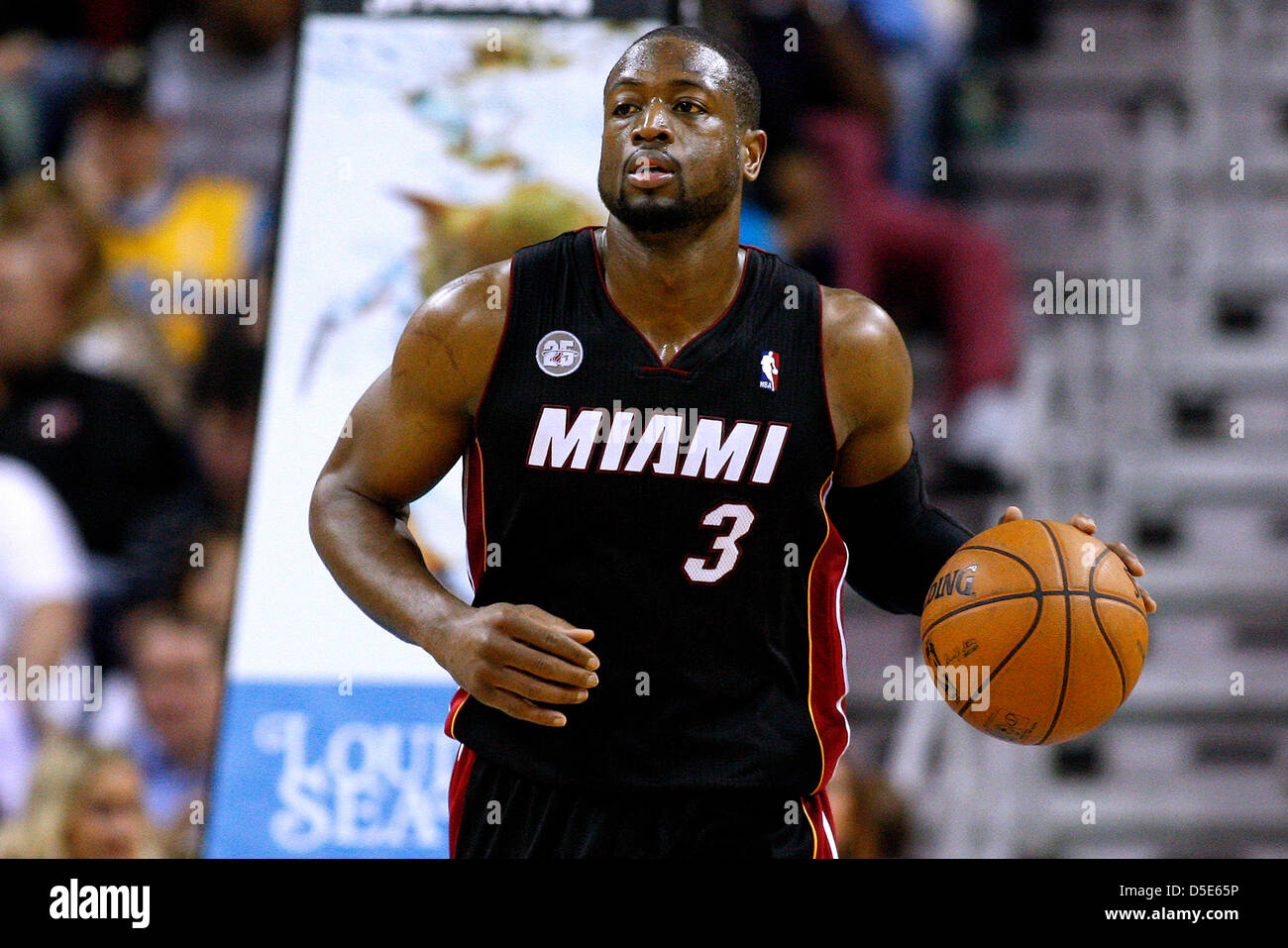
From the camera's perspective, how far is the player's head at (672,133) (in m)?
2.64

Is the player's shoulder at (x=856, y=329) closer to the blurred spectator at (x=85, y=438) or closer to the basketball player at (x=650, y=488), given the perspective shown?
the basketball player at (x=650, y=488)

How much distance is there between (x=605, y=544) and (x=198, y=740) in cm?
270

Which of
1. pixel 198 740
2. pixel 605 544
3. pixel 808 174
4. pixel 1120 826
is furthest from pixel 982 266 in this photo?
pixel 605 544

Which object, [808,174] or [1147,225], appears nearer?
[808,174]

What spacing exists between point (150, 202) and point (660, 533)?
4.40m

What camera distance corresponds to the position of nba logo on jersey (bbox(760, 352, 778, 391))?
2701 millimetres

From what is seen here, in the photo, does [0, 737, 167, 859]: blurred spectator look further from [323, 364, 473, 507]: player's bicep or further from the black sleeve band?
the black sleeve band

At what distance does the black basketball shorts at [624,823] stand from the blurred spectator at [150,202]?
3910 millimetres

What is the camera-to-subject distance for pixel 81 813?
434 centimetres

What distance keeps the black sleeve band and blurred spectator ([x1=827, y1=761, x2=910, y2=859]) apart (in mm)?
1528

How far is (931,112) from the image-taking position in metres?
6.50
